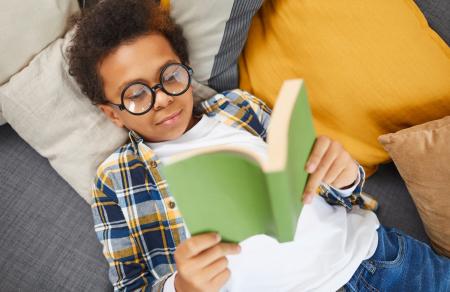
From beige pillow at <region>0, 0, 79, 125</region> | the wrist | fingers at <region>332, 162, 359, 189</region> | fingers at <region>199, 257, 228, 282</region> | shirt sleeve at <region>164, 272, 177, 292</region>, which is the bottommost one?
fingers at <region>332, 162, 359, 189</region>

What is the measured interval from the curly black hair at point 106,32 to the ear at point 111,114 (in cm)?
2

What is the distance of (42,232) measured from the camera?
1.09 metres

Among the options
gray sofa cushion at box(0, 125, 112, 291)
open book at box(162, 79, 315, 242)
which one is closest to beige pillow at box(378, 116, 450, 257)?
open book at box(162, 79, 315, 242)

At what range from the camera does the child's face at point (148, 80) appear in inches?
37.0

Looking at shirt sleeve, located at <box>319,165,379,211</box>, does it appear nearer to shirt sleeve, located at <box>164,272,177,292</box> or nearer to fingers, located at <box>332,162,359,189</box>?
fingers, located at <box>332,162,359,189</box>

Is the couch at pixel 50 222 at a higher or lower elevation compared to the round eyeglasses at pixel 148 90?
lower

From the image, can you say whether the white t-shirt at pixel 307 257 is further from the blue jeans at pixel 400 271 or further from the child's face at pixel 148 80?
the child's face at pixel 148 80

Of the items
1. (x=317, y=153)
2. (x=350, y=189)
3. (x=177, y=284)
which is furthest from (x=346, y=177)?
(x=177, y=284)

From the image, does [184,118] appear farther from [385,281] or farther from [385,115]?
[385,281]

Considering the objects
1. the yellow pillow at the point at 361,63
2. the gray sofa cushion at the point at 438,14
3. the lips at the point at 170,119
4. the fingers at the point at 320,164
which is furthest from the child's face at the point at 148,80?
the gray sofa cushion at the point at 438,14

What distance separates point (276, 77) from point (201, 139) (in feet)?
0.91

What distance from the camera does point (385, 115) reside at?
1031 millimetres

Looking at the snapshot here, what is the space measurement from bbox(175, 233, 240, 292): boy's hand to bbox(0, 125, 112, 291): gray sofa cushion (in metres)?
0.47

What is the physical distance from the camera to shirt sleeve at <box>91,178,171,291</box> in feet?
3.19
